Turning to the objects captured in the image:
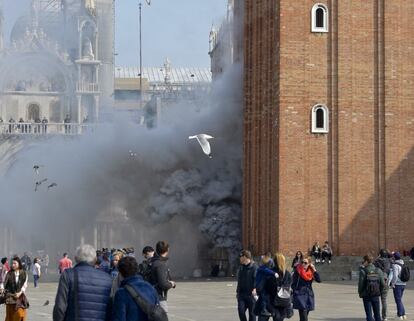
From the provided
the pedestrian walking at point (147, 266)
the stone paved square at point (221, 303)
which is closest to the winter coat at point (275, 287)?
the pedestrian walking at point (147, 266)

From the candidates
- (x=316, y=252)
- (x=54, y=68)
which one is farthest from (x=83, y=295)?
(x=54, y=68)

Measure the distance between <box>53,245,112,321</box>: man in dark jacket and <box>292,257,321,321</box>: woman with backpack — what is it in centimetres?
977

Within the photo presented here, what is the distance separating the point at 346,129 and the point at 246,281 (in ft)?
85.0

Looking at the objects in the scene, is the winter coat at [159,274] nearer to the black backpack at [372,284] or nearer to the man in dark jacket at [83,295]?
the man in dark jacket at [83,295]

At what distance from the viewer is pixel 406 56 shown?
45594 mm

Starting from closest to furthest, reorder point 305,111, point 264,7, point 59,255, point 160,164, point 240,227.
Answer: point 305,111
point 264,7
point 240,227
point 160,164
point 59,255

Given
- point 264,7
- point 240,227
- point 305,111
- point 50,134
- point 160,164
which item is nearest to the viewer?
point 305,111

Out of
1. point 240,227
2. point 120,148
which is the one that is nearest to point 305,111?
point 240,227

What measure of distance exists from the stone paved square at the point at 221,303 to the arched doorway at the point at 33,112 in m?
50.1

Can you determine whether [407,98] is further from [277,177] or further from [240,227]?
[240,227]

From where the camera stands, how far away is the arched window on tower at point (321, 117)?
147ft

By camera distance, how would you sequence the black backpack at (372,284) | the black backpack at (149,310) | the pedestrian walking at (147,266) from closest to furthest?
the black backpack at (149,310) < the pedestrian walking at (147,266) < the black backpack at (372,284)

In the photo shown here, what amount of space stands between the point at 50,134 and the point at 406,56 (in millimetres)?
45618

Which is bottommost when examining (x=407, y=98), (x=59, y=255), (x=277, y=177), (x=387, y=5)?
(x=59, y=255)
